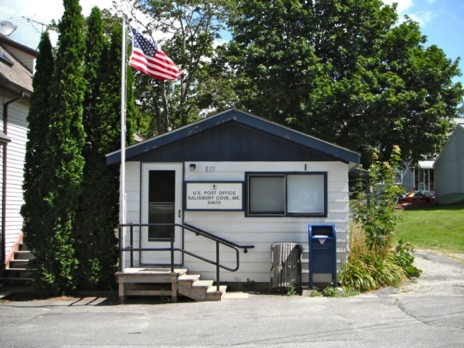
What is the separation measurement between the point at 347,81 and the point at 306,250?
17264 millimetres

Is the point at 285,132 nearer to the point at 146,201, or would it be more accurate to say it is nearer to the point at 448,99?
the point at 146,201

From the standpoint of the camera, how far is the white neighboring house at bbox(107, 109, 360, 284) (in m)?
10.9

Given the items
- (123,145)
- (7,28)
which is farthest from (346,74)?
(123,145)

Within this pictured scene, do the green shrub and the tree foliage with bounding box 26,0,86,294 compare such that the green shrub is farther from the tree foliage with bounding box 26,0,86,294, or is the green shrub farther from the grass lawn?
the tree foliage with bounding box 26,0,86,294

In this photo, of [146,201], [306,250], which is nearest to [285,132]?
[306,250]

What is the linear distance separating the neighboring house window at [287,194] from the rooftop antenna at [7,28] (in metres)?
11.5

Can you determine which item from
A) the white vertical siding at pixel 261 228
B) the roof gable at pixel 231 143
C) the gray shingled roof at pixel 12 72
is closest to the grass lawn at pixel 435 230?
the white vertical siding at pixel 261 228

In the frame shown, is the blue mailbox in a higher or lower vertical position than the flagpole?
lower

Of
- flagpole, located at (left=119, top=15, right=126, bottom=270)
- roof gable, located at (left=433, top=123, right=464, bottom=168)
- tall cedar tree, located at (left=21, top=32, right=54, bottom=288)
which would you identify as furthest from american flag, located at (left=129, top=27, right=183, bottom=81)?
roof gable, located at (left=433, top=123, right=464, bottom=168)

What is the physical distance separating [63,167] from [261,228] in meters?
4.34

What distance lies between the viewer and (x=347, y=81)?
26312 mm

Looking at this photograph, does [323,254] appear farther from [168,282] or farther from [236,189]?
[168,282]

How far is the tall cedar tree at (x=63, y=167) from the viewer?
34.2ft

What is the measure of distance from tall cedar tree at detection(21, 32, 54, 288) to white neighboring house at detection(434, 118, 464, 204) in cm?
3002
